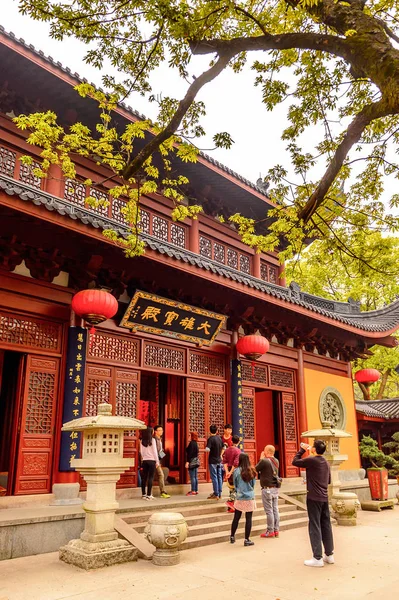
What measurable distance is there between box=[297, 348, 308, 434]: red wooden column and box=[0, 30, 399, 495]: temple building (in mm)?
32

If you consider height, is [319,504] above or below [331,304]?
below

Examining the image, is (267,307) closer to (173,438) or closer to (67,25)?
(173,438)

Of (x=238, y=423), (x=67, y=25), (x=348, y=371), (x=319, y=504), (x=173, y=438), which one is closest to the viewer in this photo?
(x=67, y=25)

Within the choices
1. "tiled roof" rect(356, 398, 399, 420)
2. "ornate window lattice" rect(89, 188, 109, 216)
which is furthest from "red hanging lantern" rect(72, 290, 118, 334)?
"tiled roof" rect(356, 398, 399, 420)

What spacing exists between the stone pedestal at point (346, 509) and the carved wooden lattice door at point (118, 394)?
319 centimetres

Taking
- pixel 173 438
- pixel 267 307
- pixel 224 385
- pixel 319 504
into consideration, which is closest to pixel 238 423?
pixel 224 385

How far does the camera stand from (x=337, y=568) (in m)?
4.76

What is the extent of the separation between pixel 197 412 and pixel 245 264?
4.26 m

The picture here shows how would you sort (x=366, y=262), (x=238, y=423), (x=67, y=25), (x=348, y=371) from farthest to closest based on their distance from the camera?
(x=348, y=371)
(x=238, y=423)
(x=366, y=262)
(x=67, y=25)

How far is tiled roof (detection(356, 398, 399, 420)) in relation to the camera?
16078 millimetres

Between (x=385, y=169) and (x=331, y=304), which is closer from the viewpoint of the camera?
(x=385, y=169)

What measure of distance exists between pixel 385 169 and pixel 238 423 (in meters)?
5.54

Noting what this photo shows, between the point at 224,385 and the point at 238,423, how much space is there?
0.76 m

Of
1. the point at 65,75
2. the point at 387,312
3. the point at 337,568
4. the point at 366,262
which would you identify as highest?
the point at 65,75
